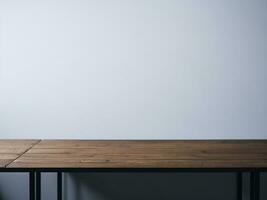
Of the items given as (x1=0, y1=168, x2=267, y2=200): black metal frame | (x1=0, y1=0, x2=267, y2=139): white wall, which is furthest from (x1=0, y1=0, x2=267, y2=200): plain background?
(x1=0, y1=168, x2=267, y2=200): black metal frame

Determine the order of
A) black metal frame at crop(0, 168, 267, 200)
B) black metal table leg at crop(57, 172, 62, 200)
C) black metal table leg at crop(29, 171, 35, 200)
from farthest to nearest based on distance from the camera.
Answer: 1. black metal table leg at crop(57, 172, 62, 200)
2. black metal table leg at crop(29, 171, 35, 200)
3. black metal frame at crop(0, 168, 267, 200)

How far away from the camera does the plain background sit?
2609mm

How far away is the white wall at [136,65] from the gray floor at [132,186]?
0.36 metres

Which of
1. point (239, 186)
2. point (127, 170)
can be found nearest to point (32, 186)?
point (127, 170)

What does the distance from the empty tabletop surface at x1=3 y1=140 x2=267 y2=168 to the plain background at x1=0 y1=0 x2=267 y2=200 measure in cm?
28

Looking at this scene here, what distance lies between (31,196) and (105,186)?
97 cm

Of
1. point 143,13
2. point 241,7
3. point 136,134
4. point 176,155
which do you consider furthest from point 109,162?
point 241,7

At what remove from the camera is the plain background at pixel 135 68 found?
8.56 feet

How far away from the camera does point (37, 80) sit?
2.62 metres

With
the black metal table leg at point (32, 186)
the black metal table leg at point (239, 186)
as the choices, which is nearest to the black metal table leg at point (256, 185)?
the black metal table leg at point (239, 186)

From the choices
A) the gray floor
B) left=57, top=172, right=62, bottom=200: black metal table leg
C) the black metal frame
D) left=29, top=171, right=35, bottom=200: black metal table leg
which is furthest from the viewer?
the gray floor

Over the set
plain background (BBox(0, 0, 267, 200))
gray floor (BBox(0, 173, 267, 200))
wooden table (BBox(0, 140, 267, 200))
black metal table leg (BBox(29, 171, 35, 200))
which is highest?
plain background (BBox(0, 0, 267, 200))

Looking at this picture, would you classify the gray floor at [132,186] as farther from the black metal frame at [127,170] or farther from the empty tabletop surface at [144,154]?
the black metal frame at [127,170]

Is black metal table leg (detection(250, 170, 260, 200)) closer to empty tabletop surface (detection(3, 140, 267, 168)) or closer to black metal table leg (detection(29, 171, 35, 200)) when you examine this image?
empty tabletop surface (detection(3, 140, 267, 168))
